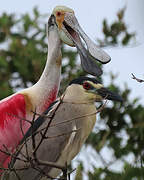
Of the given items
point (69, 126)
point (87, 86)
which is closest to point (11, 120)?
point (69, 126)

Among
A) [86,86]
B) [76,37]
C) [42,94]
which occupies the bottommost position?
[42,94]

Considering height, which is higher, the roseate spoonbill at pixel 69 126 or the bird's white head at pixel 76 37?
the bird's white head at pixel 76 37

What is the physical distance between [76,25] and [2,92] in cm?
169

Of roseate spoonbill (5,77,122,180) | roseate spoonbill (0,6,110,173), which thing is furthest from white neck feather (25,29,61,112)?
roseate spoonbill (5,77,122,180)

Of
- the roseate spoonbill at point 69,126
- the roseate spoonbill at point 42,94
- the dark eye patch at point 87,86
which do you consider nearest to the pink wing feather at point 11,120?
the roseate spoonbill at point 42,94

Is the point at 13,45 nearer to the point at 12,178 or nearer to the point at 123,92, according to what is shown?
the point at 123,92

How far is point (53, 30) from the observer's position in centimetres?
475

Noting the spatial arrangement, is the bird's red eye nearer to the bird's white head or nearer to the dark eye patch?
the dark eye patch

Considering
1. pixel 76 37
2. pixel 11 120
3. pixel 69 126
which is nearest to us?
Answer: pixel 69 126

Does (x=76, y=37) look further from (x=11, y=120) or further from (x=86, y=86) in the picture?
(x=11, y=120)

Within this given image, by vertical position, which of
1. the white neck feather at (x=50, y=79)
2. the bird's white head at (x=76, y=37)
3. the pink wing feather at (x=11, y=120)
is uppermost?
the bird's white head at (x=76, y=37)

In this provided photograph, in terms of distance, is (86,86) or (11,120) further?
(11,120)

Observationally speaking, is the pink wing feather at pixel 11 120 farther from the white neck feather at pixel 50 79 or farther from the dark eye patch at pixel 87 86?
the dark eye patch at pixel 87 86

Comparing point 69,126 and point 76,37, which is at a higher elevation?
point 76,37
